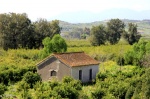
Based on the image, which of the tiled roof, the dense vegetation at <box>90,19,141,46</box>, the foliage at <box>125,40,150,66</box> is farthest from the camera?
the dense vegetation at <box>90,19,141,46</box>

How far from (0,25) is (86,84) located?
91.1ft

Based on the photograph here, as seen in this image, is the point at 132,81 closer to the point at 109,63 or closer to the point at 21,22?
the point at 109,63

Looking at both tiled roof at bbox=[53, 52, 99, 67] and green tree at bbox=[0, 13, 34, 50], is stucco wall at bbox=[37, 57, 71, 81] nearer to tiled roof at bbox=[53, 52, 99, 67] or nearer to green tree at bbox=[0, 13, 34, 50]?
tiled roof at bbox=[53, 52, 99, 67]

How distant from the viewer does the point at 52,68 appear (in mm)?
34125

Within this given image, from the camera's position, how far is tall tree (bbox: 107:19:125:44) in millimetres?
73188

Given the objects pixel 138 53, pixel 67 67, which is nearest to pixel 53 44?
pixel 67 67

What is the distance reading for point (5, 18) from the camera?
5619 centimetres

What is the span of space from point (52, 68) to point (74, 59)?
2.52 m

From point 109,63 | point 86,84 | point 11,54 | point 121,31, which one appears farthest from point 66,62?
point 121,31

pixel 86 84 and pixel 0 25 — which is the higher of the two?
pixel 0 25

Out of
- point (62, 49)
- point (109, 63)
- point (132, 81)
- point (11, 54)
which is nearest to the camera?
point (132, 81)

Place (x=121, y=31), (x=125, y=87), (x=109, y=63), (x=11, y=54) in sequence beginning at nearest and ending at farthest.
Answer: (x=125, y=87), (x=109, y=63), (x=11, y=54), (x=121, y=31)

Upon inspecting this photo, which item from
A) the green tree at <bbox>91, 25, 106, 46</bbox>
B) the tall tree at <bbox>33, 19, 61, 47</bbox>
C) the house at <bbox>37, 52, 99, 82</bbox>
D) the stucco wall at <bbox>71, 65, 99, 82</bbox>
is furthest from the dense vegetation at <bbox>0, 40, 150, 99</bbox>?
the green tree at <bbox>91, 25, 106, 46</bbox>

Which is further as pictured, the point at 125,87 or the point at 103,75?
the point at 103,75
